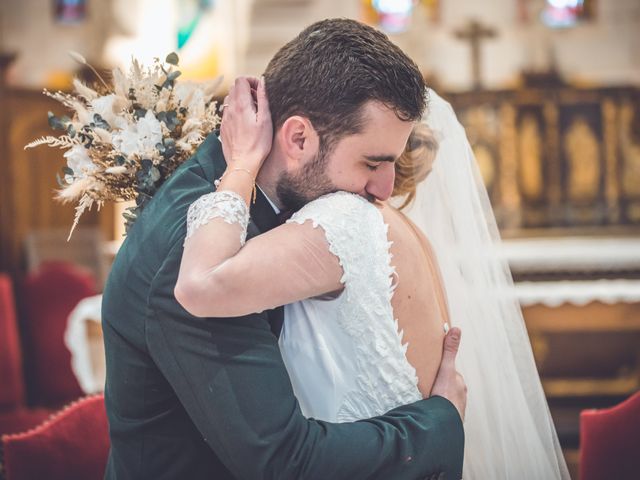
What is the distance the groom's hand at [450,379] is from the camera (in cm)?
189

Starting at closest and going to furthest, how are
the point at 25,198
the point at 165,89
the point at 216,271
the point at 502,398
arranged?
the point at 216,271 < the point at 165,89 < the point at 502,398 < the point at 25,198

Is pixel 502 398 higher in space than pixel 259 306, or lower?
lower

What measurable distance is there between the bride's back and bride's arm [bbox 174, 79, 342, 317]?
6.8 inches

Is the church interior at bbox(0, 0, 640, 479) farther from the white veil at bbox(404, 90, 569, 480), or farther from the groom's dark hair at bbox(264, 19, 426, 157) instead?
the groom's dark hair at bbox(264, 19, 426, 157)

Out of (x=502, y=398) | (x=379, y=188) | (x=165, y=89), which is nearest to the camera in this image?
(x=379, y=188)

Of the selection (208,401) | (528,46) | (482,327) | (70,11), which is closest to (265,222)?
(208,401)

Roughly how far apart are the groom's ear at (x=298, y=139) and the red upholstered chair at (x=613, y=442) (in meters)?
1.22

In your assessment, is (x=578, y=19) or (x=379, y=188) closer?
(x=379, y=188)

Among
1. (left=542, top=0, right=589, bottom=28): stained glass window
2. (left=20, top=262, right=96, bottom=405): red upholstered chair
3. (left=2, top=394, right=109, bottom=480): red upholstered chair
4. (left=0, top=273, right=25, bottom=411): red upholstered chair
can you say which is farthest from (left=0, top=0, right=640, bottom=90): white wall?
(left=2, top=394, right=109, bottom=480): red upholstered chair

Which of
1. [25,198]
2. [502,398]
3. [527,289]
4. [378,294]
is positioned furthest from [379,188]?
[25,198]

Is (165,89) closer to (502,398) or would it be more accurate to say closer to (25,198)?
(502,398)

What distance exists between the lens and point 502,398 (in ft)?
7.50

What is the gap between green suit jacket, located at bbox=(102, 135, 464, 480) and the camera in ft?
5.26

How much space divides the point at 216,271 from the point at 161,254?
0.67ft
